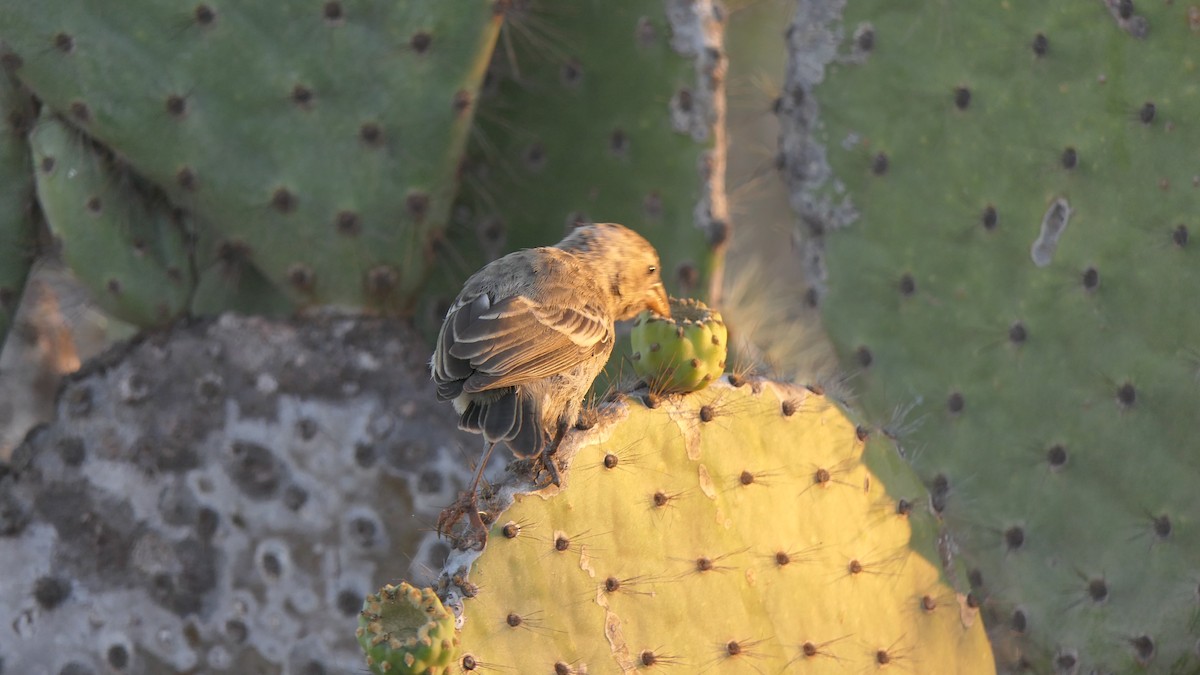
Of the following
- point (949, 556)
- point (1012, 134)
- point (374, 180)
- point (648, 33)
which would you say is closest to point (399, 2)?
point (374, 180)

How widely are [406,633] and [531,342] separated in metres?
0.53

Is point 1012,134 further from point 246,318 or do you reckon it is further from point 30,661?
point 30,661

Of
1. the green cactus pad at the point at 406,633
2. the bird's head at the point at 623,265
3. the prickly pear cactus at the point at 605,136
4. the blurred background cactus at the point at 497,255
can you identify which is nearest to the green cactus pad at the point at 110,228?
the blurred background cactus at the point at 497,255

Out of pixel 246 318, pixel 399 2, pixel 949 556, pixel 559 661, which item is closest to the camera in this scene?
pixel 559 661

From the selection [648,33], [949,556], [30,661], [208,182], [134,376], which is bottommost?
[30,661]

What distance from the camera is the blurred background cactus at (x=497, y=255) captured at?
104 inches

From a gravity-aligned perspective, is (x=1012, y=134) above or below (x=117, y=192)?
above

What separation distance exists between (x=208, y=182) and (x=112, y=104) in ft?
0.74

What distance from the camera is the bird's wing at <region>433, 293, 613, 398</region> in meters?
1.86

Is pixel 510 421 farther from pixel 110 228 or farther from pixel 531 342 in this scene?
pixel 110 228

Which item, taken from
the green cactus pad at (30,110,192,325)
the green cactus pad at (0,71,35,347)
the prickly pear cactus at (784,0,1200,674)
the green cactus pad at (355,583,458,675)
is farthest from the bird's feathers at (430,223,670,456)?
the green cactus pad at (0,71,35,347)

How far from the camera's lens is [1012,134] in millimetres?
2754

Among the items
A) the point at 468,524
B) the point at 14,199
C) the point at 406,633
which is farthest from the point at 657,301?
the point at 14,199

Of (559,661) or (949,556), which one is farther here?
(949,556)
